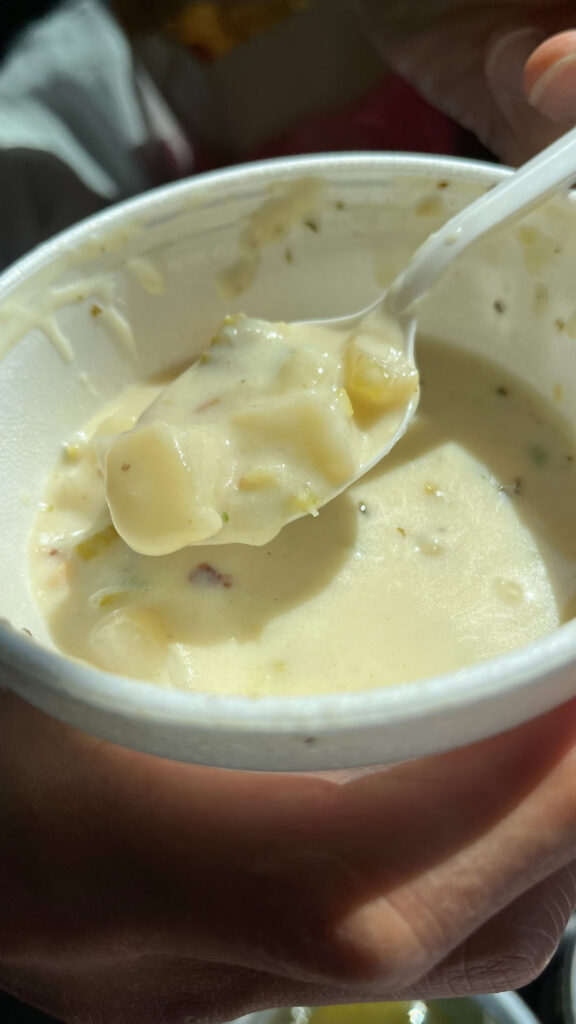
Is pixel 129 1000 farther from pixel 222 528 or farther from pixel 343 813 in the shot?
pixel 222 528

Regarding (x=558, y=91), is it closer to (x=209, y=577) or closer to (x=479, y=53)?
(x=479, y=53)

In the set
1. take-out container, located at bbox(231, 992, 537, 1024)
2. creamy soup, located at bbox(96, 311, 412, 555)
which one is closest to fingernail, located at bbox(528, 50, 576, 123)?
creamy soup, located at bbox(96, 311, 412, 555)

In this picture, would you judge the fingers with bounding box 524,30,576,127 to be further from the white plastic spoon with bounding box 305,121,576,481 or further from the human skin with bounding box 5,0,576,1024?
the human skin with bounding box 5,0,576,1024

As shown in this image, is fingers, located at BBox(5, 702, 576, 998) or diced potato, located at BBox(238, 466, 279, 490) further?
diced potato, located at BBox(238, 466, 279, 490)

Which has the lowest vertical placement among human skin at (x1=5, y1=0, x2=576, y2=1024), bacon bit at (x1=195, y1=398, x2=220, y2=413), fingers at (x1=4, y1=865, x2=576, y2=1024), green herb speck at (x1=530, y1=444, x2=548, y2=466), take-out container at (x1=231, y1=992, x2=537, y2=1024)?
take-out container at (x1=231, y1=992, x2=537, y2=1024)

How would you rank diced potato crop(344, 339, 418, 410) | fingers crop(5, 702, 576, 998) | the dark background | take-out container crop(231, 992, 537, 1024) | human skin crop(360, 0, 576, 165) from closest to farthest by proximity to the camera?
fingers crop(5, 702, 576, 998) → diced potato crop(344, 339, 418, 410) → take-out container crop(231, 992, 537, 1024) → human skin crop(360, 0, 576, 165) → the dark background

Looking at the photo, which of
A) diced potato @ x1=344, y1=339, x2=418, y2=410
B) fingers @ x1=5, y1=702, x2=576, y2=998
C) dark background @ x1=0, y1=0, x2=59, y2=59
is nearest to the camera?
fingers @ x1=5, y1=702, x2=576, y2=998

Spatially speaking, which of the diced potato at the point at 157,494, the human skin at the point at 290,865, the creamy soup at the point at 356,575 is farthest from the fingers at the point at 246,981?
the diced potato at the point at 157,494

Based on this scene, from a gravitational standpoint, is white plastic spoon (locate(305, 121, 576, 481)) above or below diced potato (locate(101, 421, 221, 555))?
above
